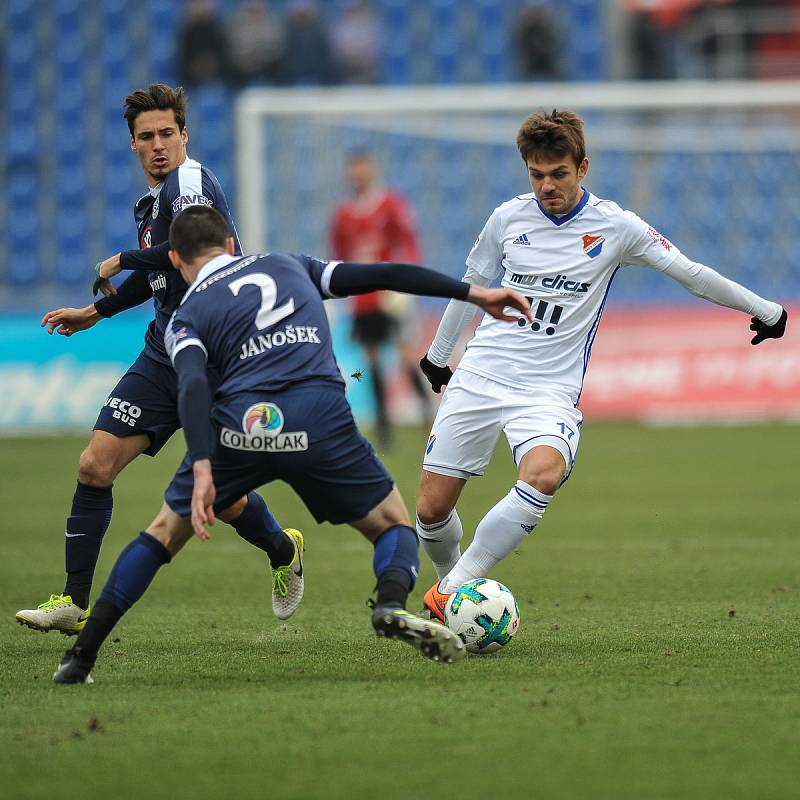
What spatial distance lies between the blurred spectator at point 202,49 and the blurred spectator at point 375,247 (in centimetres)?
590

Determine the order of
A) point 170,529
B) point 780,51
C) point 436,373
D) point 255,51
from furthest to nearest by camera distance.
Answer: point 255,51, point 780,51, point 436,373, point 170,529

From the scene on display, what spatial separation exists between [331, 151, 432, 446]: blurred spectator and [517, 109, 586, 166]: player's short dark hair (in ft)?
25.2

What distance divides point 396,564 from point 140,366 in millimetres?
1669

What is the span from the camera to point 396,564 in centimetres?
511

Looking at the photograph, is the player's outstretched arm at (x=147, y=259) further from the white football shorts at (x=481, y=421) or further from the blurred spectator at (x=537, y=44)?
the blurred spectator at (x=537, y=44)

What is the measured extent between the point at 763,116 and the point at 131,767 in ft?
46.0

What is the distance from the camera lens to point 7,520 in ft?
33.7

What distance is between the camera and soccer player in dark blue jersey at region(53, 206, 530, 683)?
5.01m

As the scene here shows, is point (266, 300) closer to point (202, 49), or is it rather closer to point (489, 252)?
point (489, 252)

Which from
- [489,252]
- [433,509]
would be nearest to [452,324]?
[489,252]

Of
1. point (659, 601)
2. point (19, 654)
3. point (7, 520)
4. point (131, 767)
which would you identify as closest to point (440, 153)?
point (7, 520)

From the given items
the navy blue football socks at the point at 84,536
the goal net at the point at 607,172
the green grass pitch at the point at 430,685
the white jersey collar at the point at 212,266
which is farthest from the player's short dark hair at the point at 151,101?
the goal net at the point at 607,172

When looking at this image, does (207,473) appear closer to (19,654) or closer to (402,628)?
(402,628)

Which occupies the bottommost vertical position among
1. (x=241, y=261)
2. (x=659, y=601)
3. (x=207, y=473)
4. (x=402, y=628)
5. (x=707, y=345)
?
(x=707, y=345)
